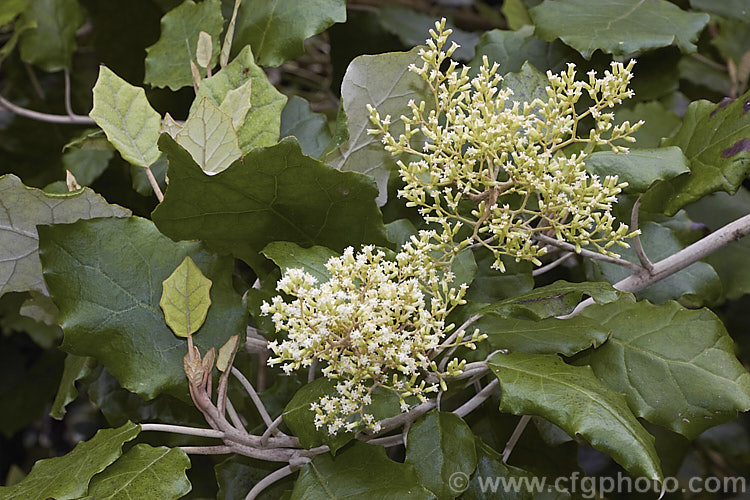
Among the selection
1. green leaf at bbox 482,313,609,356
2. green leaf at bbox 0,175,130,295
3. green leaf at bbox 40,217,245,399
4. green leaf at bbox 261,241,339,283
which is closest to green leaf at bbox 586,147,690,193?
green leaf at bbox 482,313,609,356

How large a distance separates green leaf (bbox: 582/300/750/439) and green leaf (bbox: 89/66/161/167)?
1.64 feet

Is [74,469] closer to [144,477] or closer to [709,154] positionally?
[144,477]

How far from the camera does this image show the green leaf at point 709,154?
0.70 m

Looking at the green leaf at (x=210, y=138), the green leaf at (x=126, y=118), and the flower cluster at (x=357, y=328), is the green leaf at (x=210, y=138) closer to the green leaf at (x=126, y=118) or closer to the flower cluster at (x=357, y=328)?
the green leaf at (x=126, y=118)

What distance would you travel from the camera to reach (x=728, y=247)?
1038mm

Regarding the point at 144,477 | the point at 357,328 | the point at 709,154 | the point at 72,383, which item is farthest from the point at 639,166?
the point at 72,383

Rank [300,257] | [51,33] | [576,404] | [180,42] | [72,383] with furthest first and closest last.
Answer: [51,33], [180,42], [72,383], [300,257], [576,404]

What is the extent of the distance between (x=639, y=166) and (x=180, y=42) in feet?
2.00

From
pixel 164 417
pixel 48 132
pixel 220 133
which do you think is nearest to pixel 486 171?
pixel 220 133

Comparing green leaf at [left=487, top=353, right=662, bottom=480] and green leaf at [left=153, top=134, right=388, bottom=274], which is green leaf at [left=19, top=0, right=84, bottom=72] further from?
green leaf at [left=487, top=353, right=662, bottom=480]

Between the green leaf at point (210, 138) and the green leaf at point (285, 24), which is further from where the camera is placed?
the green leaf at point (285, 24)

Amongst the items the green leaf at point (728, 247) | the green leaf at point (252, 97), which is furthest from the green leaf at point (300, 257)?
the green leaf at point (728, 247)

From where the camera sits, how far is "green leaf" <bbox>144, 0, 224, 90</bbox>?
908 mm

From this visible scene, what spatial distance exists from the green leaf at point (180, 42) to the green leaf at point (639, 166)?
1.65 ft
